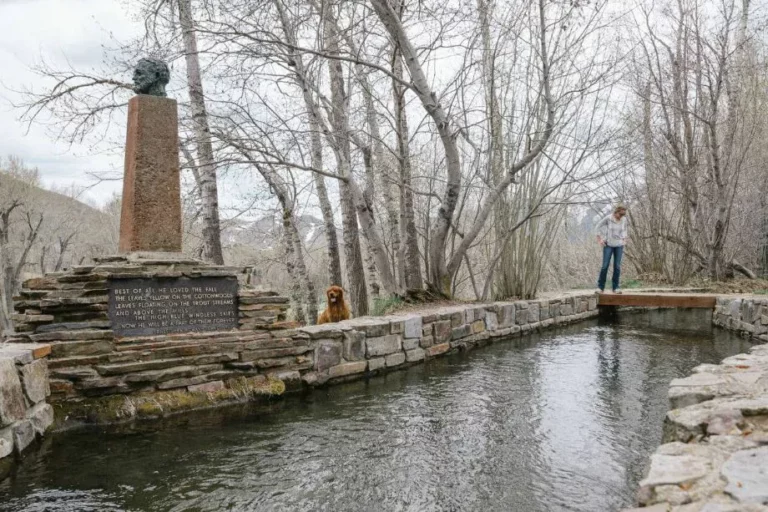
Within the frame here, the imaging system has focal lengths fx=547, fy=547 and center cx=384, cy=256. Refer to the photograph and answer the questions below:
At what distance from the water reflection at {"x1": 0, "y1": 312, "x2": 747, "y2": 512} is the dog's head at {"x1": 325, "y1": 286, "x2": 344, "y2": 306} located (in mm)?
1576

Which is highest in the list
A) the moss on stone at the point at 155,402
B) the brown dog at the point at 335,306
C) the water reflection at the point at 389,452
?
the brown dog at the point at 335,306

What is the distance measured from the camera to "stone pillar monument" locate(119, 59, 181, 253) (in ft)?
16.1

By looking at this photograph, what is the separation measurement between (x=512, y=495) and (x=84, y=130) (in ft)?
25.7

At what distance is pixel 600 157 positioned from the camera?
8.33m

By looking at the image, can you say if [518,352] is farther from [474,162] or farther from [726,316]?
[726,316]

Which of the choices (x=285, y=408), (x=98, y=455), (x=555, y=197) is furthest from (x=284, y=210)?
(x=98, y=455)

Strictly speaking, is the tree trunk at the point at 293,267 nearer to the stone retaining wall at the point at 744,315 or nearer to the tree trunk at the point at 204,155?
the tree trunk at the point at 204,155

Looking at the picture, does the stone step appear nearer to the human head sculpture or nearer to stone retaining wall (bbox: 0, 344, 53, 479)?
stone retaining wall (bbox: 0, 344, 53, 479)

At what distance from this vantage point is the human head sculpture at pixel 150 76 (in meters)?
5.05

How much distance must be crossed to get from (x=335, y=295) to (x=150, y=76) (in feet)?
10.6

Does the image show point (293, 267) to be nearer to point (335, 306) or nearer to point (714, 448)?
point (335, 306)

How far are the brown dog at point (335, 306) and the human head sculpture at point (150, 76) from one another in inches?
118

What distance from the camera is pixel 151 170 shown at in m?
4.99

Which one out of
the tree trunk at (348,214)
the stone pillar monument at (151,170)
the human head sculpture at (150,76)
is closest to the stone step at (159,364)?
the stone pillar monument at (151,170)
